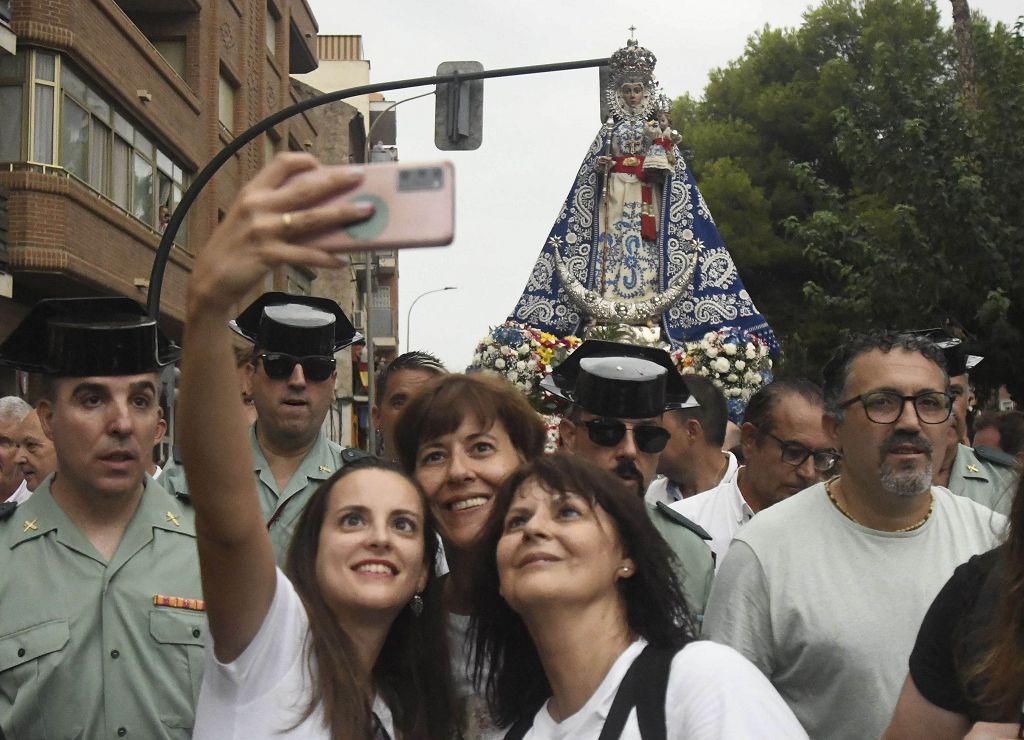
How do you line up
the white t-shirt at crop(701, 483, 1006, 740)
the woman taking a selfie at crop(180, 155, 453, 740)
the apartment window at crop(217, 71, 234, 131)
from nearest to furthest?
the woman taking a selfie at crop(180, 155, 453, 740) → the white t-shirt at crop(701, 483, 1006, 740) → the apartment window at crop(217, 71, 234, 131)

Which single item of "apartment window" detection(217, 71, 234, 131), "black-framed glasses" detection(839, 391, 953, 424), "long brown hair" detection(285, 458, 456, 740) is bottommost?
"long brown hair" detection(285, 458, 456, 740)

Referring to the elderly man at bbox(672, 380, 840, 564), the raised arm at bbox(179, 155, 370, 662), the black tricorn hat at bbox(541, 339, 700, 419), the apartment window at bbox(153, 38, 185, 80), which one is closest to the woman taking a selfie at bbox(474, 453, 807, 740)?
the raised arm at bbox(179, 155, 370, 662)

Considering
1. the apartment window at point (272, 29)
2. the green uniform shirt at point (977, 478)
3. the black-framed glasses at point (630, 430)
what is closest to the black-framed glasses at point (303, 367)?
the black-framed glasses at point (630, 430)

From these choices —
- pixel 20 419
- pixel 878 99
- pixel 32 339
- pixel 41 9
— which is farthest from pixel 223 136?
pixel 32 339

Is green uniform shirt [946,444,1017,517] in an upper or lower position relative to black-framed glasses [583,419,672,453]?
lower

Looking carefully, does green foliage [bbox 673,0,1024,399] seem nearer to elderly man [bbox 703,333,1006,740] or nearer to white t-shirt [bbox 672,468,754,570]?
white t-shirt [bbox 672,468,754,570]

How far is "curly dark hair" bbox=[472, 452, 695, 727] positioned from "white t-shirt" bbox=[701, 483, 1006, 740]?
2.97 ft

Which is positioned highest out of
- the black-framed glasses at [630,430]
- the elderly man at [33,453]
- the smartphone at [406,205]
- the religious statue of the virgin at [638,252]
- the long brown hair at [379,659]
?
the religious statue of the virgin at [638,252]

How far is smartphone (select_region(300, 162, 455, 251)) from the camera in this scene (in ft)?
7.22

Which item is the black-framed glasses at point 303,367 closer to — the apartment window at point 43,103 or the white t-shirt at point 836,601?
the white t-shirt at point 836,601


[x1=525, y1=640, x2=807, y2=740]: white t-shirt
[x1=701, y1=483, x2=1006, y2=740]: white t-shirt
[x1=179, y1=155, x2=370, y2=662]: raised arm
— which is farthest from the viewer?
[x1=701, y1=483, x2=1006, y2=740]: white t-shirt

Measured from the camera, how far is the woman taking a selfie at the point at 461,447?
171 inches

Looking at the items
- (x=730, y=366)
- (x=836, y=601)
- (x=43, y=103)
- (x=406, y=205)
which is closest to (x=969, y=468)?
(x=836, y=601)

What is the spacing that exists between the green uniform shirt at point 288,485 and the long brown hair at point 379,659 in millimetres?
1686
